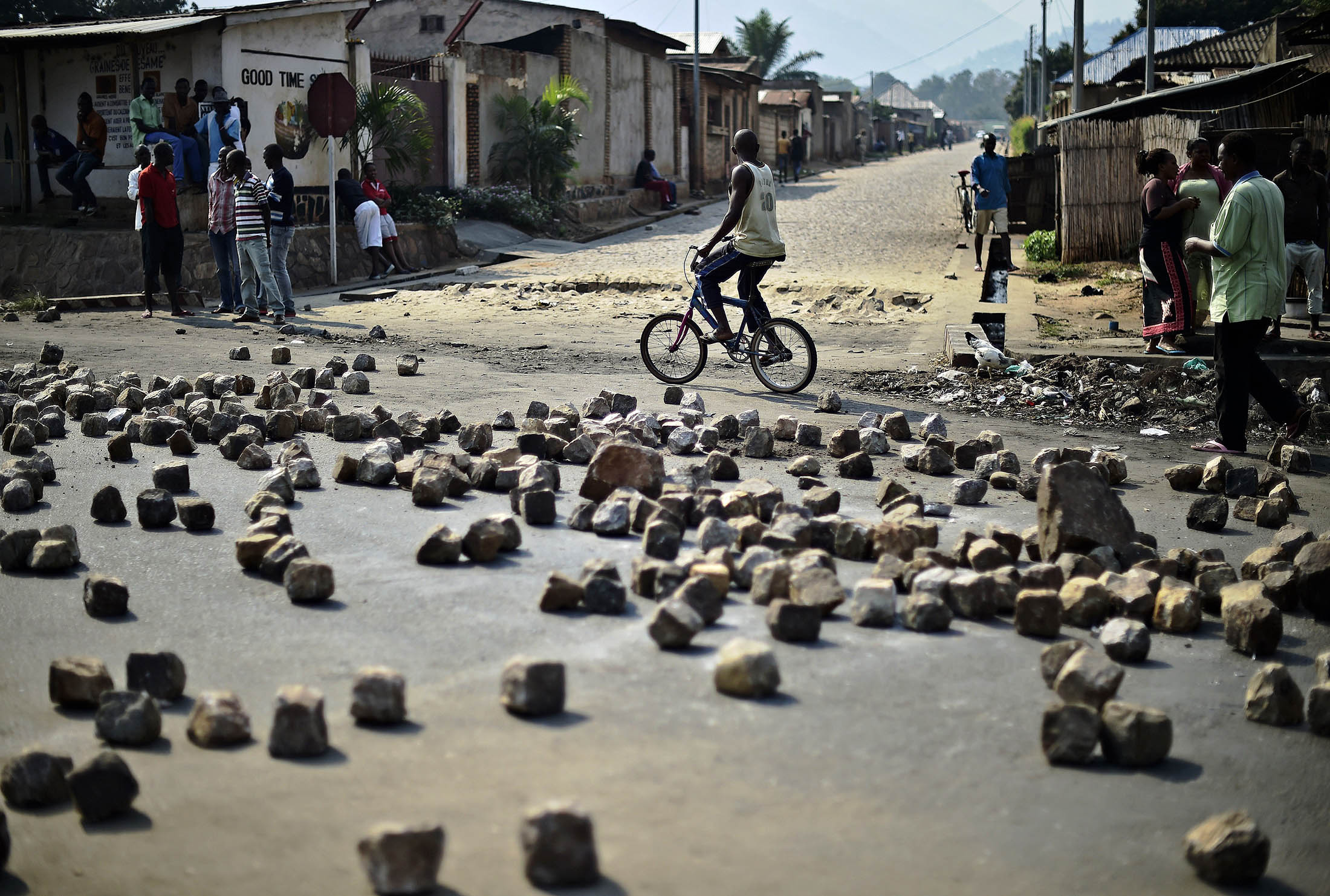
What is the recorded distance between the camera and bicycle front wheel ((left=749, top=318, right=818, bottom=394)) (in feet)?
28.7

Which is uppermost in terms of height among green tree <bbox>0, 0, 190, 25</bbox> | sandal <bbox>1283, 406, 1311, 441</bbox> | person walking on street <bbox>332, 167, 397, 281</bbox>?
green tree <bbox>0, 0, 190, 25</bbox>

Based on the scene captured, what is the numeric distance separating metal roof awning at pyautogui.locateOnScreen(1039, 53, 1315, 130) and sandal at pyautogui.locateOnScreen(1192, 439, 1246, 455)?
26.7 feet

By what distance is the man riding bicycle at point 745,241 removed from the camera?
8.58m

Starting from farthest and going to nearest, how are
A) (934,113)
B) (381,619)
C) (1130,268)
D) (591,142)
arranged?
(934,113)
(591,142)
(1130,268)
(381,619)

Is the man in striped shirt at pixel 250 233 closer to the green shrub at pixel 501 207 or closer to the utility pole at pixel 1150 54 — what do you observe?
the green shrub at pixel 501 207

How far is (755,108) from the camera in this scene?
4672 centimetres

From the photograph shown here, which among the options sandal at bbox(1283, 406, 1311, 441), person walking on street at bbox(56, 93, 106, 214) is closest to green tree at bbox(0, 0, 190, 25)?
person walking on street at bbox(56, 93, 106, 214)

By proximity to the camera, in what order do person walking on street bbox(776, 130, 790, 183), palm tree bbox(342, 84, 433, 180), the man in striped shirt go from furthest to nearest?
person walking on street bbox(776, 130, 790, 183) → palm tree bbox(342, 84, 433, 180) → the man in striped shirt

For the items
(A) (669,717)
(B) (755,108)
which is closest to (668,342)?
(A) (669,717)

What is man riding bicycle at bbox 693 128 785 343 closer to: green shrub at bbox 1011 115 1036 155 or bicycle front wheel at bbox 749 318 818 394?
bicycle front wheel at bbox 749 318 818 394

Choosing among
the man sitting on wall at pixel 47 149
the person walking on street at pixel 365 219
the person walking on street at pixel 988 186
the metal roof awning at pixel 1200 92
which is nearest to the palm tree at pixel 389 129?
the person walking on street at pixel 365 219

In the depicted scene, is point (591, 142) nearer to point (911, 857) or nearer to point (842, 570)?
point (842, 570)

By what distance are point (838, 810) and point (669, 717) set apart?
0.57 metres

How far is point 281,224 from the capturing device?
13086 mm
